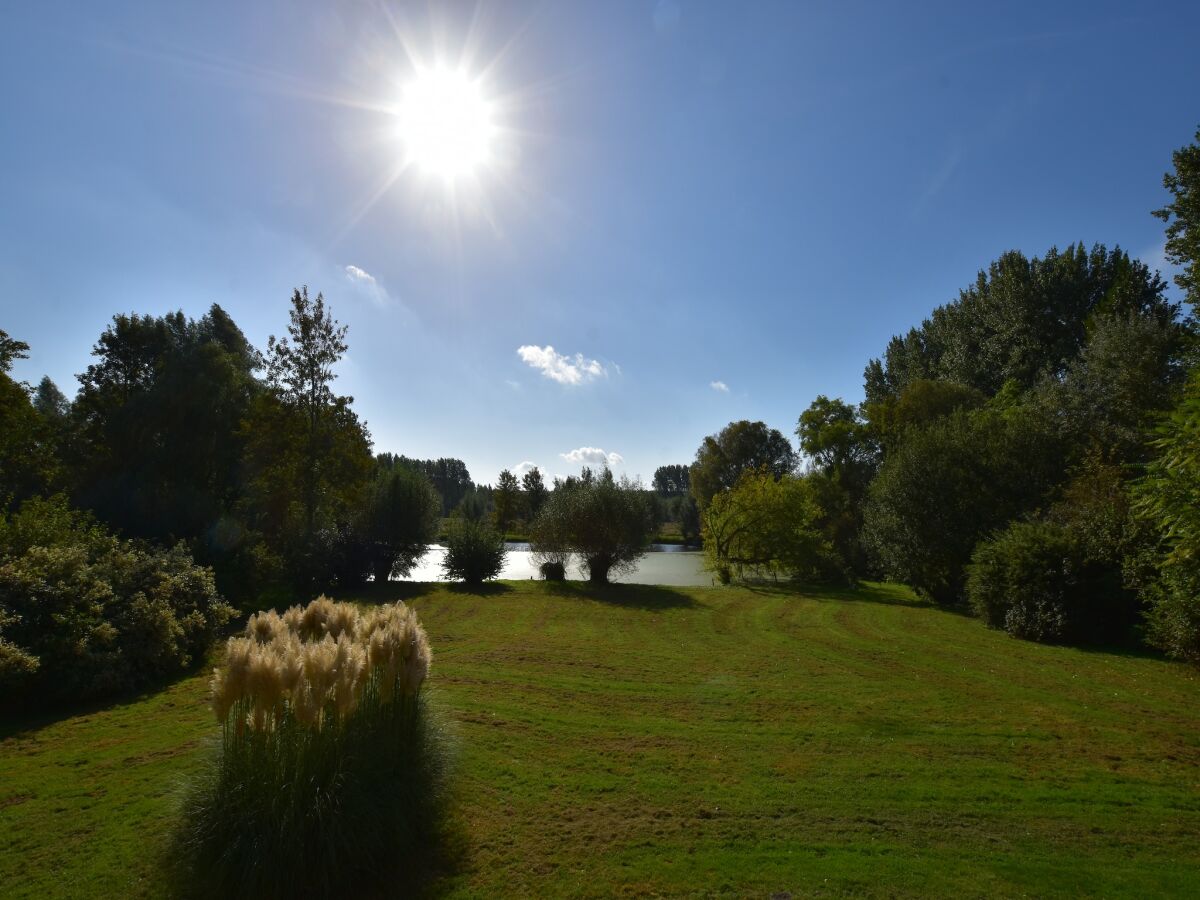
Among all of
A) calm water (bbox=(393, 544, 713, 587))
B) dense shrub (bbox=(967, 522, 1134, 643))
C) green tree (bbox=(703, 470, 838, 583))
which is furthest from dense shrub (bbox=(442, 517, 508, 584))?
dense shrub (bbox=(967, 522, 1134, 643))

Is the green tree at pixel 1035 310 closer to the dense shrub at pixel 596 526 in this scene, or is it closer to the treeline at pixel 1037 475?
the treeline at pixel 1037 475

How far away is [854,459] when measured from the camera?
4103 centimetres

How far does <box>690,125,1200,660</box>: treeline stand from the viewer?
11.6 metres

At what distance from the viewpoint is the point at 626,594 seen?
2192 cm

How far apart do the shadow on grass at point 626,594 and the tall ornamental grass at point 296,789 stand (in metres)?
15.0

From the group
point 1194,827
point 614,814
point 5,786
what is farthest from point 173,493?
point 1194,827

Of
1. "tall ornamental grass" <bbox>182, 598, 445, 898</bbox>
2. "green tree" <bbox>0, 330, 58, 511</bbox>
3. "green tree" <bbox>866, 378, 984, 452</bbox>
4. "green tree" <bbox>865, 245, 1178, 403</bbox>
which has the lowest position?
"tall ornamental grass" <bbox>182, 598, 445, 898</bbox>

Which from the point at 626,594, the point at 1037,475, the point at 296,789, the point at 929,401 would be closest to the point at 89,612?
the point at 296,789

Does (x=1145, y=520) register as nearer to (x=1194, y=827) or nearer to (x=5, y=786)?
(x=1194, y=827)

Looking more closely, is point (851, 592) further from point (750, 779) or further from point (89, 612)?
point (89, 612)

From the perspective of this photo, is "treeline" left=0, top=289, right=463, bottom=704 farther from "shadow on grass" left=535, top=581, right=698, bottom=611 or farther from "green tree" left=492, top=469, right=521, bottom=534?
"green tree" left=492, top=469, right=521, bottom=534

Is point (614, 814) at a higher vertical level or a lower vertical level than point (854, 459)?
lower

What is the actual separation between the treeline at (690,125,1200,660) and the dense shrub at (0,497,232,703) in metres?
16.4

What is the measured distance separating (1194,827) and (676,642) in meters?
8.92
